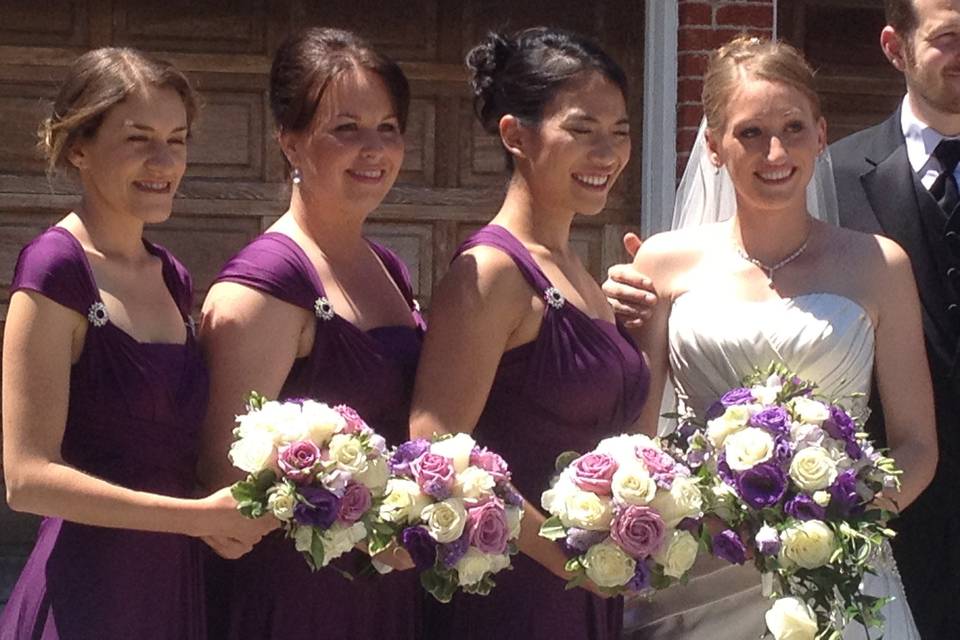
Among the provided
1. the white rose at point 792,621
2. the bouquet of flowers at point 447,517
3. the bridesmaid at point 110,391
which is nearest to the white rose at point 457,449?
the bouquet of flowers at point 447,517

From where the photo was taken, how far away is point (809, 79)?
383 centimetres

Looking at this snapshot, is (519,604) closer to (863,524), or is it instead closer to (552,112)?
(863,524)

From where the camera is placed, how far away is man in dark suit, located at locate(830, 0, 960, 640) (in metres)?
4.25

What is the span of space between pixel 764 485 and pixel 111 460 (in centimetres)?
131

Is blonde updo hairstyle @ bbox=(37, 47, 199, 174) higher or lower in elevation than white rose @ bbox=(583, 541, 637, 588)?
higher

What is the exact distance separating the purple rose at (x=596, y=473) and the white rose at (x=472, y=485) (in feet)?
0.66

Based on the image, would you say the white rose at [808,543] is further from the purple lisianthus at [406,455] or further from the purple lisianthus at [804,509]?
the purple lisianthus at [406,455]

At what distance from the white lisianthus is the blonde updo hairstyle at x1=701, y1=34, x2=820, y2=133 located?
151 cm

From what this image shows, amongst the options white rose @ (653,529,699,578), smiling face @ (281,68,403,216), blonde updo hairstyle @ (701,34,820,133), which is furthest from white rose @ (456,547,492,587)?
blonde updo hairstyle @ (701,34,820,133)

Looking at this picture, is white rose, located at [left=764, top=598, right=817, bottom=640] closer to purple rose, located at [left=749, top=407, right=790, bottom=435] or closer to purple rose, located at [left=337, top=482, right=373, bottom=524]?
purple rose, located at [left=749, top=407, right=790, bottom=435]

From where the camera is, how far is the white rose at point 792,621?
3.22 meters

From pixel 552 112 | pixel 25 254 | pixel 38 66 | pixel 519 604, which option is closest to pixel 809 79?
pixel 552 112

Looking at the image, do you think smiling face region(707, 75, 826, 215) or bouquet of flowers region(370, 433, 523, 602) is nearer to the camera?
bouquet of flowers region(370, 433, 523, 602)

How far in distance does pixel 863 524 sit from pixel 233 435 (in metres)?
1.30
